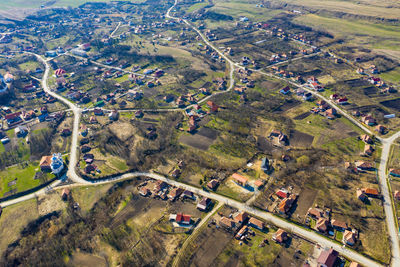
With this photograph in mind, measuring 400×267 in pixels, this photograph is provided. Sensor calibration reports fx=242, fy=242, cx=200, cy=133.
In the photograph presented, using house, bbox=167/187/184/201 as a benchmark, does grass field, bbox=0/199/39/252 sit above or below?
below

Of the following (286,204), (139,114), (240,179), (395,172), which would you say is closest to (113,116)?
(139,114)

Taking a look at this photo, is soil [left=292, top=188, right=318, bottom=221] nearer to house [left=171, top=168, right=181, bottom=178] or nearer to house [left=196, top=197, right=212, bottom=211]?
house [left=196, top=197, right=212, bottom=211]

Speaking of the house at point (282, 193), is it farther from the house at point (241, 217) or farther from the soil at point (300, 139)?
the soil at point (300, 139)

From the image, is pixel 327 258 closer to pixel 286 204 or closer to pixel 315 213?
pixel 315 213

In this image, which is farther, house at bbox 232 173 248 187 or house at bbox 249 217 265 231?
house at bbox 232 173 248 187

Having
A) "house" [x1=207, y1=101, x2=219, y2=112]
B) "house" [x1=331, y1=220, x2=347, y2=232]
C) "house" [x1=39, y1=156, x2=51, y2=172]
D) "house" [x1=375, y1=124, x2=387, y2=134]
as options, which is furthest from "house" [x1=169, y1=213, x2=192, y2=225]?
"house" [x1=375, y1=124, x2=387, y2=134]

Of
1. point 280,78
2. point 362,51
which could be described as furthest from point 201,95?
point 362,51
